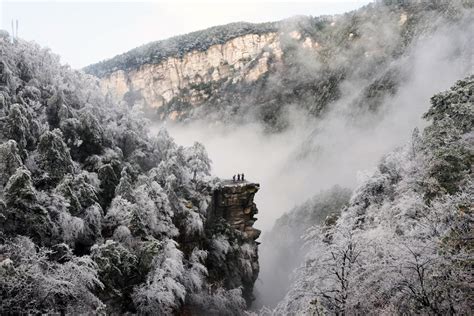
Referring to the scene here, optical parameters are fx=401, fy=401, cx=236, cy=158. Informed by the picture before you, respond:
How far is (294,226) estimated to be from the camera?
77.2m

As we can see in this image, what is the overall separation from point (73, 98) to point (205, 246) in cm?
1655

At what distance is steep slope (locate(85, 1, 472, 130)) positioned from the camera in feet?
462

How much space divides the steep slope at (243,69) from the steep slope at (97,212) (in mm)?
103634

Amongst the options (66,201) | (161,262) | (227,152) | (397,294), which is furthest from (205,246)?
(227,152)

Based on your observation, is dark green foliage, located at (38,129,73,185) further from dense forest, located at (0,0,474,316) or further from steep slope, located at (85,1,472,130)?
steep slope, located at (85,1,472,130)

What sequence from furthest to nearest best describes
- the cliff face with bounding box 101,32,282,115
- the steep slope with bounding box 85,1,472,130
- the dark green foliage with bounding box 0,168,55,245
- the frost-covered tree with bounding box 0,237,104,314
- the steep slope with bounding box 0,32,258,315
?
the cliff face with bounding box 101,32,282,115, the steep slope with bounding box 85,1,472,130, the dark green foliage with bounding box 0,168,55,245, the steep slope with bounding box 0,32,258,315, the frost-covered tree with bounding box 0,237,104,314

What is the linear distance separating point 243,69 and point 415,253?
141 metres

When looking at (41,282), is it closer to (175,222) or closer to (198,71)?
(175,222)

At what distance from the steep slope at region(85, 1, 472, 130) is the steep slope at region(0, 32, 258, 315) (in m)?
104

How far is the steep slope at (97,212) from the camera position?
1781cm

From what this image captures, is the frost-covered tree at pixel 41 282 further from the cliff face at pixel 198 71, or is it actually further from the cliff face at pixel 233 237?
the cliff face at pixel 198 71

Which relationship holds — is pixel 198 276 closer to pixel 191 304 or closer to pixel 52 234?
pixel 191 304

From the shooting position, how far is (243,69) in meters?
152

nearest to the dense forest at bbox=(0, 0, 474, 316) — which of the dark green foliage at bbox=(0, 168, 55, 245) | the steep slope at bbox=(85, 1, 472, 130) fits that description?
the dark green foliage at bbox=(0, 168, 55, 245)
